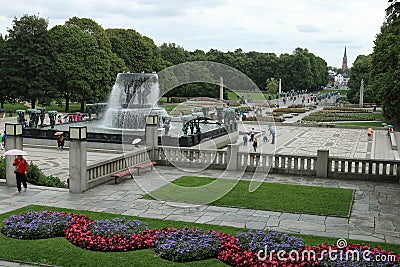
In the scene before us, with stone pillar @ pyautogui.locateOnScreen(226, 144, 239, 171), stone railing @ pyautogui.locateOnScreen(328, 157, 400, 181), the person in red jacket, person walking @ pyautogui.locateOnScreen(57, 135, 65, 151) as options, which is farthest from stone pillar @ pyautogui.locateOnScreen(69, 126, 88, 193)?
person walking @ pyautogui.locateOnScreen(57, 135, 65, 151)

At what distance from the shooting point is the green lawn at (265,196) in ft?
48.4

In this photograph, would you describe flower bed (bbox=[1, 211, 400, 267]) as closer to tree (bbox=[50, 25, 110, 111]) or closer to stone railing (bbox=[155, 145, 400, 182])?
stone railing (bbox=[155, 145, 400, 182])

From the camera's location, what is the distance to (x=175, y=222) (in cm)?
1288

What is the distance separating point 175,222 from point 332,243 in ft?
13.6

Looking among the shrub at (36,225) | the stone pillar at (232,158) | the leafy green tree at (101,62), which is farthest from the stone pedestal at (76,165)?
the leafy green tree at (101,62)

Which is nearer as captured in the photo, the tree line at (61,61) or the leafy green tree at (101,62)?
the tree line at (61,61)

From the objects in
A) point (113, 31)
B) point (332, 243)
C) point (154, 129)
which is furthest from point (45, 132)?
point (113, 31)

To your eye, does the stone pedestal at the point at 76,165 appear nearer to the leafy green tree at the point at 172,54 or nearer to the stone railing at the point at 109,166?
the stone railing at the point at 109,166

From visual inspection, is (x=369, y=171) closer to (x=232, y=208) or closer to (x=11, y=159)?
(x=232, y=208)

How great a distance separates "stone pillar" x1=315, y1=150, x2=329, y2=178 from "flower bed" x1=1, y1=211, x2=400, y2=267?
903 centimetres

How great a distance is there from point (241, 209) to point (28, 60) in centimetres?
5146

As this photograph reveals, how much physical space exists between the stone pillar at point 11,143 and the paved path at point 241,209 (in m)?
0.40

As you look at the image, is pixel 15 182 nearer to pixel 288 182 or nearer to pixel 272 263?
pixel 288 182

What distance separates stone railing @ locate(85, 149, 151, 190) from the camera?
17281 mm
